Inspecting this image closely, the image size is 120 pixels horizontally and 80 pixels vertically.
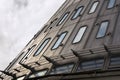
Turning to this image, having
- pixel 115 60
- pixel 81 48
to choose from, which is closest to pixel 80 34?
pixel 81 48

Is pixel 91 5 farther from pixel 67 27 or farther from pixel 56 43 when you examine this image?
pixel 56 43

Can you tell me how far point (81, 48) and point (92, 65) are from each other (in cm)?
240

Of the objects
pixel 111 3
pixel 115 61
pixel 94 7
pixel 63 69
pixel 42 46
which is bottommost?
pixel 115 61

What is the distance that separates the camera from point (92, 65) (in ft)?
63.7

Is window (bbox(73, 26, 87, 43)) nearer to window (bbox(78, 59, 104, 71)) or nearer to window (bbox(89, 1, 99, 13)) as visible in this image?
window (bbox(89, 1, 99, 13))

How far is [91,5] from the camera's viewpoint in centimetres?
2894

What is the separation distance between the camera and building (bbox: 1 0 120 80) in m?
Result: 18.4

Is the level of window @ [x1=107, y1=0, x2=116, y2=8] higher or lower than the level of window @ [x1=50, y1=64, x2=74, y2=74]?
higher

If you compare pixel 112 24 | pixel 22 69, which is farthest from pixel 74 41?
pixel 22 69

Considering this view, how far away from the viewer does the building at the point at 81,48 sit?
18.4 metres

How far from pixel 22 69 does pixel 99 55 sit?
320 inches

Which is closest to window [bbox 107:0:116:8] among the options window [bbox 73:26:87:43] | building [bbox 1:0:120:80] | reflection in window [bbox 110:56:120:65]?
building [bbox 1:0:120:80]

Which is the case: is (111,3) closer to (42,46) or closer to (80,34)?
(80,34)

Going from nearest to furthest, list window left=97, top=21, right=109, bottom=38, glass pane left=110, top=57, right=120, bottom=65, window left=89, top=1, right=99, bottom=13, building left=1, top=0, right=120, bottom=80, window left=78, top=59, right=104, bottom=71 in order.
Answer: glass pane left=110, top=57, right=120, bottom=65 → building left=1, top=0, right=120, bottom=80 → window left=78, top=59, right=104, bottom=71 → window left=97, top=21, right=109, bottom=38 → window left=89, top=1, right=99, bottom=13
